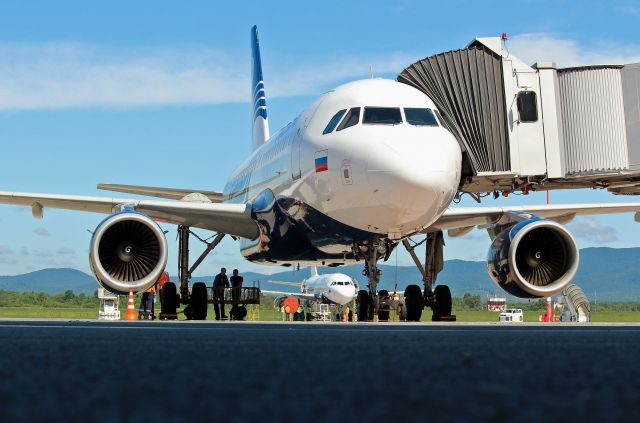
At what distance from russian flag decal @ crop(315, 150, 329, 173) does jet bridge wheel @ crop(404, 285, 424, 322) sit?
4132 mm

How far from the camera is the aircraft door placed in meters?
14.2

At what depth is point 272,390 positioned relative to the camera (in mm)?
2828

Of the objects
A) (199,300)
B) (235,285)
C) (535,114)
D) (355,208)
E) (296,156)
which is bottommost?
(199,300)

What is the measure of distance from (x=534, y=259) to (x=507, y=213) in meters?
2.35

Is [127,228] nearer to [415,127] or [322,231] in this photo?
[322,231]

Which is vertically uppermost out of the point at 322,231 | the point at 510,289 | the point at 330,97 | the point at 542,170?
the point at 330,97

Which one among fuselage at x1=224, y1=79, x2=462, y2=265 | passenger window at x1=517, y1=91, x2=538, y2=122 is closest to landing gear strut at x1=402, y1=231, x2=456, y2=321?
fuselage at x1=224, y1=79, x2=462, y2=265

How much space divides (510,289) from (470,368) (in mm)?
10419

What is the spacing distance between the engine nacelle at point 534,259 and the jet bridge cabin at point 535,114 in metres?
1.01

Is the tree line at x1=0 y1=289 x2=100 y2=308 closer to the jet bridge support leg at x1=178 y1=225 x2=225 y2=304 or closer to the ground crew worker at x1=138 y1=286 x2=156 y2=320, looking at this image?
the ground crew worker at x1=138 y1=286 x2=156 y2=320

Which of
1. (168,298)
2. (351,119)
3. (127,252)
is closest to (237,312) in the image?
(168,298)

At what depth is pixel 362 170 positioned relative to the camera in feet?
40.5

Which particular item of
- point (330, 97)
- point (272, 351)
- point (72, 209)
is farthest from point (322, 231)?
point (272, 351)

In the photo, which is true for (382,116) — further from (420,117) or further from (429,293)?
(429,293)
